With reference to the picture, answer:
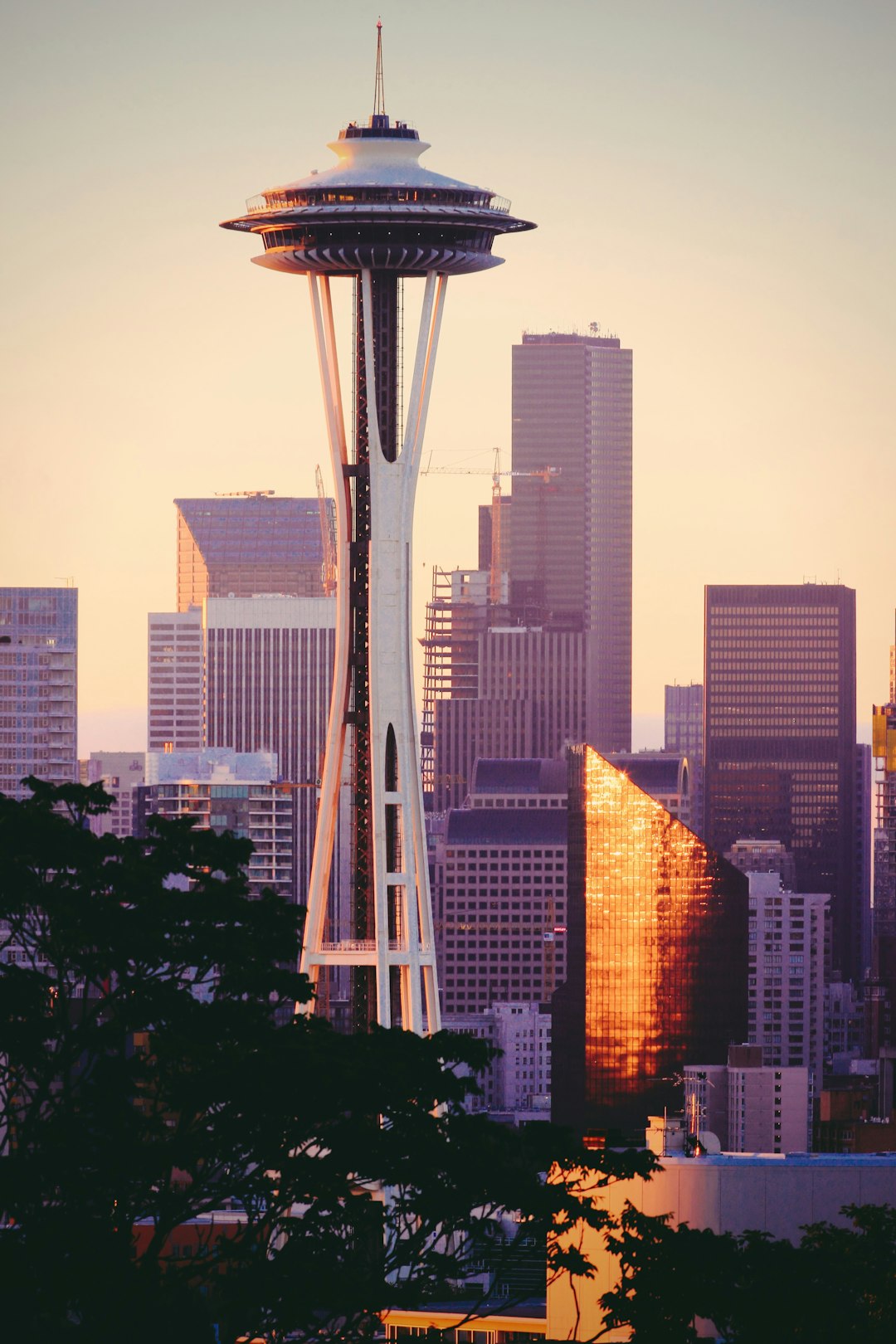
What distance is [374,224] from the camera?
120 m

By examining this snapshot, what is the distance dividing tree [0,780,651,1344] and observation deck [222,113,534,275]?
70.8 m

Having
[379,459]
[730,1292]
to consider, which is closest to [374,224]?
[379,459]

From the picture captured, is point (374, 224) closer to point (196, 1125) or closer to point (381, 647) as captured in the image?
point (381, 647)

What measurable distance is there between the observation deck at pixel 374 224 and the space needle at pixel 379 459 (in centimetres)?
6

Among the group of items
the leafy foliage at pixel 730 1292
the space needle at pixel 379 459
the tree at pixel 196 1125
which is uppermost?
the space needle at pixel 379 459

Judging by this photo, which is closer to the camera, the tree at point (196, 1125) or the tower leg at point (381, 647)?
the tree at point (196, 1125)

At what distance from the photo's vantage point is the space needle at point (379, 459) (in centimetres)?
11850

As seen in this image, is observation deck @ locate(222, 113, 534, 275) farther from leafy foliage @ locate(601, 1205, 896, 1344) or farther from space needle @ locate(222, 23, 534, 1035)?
leafy foliage @ locate(601, 1205, 896, 1344)

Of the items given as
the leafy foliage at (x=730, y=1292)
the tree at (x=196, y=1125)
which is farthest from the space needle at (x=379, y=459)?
the tree at (x=196, y=1125)

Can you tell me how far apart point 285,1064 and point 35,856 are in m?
5.04

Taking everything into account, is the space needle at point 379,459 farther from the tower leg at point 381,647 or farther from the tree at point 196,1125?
the tree at point 196,1125

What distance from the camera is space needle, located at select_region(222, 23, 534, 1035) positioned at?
11850 cm

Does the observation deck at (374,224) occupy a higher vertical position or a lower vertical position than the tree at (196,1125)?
higher

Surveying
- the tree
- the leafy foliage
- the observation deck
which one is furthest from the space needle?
the tree
